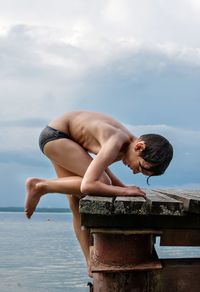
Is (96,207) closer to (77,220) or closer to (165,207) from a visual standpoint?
(165,207)

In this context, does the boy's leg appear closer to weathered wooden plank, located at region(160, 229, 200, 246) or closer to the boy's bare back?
the boy's bare back

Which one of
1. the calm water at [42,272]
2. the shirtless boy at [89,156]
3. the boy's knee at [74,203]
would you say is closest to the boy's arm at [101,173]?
the shirtless boy at [89,156]

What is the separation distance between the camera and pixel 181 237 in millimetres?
3932

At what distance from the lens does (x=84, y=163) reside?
213 inches

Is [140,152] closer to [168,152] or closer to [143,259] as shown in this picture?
[168,152]

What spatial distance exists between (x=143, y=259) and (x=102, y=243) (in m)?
0.24

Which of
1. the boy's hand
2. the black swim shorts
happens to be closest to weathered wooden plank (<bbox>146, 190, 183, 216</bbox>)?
the boy's hand

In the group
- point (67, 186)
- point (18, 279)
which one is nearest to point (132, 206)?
point (67, 186)

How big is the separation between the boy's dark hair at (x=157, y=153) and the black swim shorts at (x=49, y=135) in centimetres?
119

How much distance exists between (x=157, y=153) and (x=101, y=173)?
408 mm

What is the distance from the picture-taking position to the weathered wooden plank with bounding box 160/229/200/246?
3.90m

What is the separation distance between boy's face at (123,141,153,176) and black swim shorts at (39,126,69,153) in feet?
3.26

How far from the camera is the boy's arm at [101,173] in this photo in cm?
436

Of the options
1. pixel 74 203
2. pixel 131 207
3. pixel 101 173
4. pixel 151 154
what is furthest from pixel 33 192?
pixel 131 207
